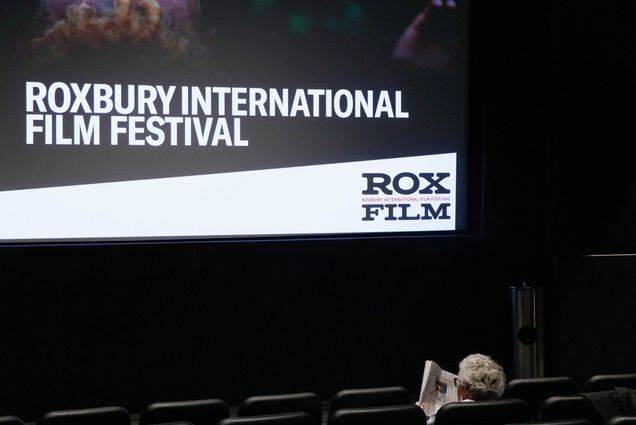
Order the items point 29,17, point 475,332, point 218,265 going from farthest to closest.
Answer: point 475,332 → point 218,265 → point 29,17

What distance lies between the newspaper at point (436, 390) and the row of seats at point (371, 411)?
114 millimetres

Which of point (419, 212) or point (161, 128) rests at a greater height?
point (161, 128)

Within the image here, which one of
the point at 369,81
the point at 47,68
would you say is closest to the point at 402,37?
the point at 369,81

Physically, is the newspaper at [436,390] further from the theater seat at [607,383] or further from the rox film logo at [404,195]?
the rox film logo at [404,195]

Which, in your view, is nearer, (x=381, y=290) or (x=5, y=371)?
(x=5, y=371)

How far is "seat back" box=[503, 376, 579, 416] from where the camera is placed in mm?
4656

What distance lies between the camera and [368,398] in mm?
4477

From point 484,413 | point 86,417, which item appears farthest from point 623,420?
point 86,417

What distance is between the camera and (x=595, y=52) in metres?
6.97

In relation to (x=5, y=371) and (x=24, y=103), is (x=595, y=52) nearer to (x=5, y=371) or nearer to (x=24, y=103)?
(x=24, y=103)

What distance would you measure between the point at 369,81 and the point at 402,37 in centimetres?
40

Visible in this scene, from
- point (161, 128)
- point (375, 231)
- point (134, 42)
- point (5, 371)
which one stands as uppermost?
point (134, 42)

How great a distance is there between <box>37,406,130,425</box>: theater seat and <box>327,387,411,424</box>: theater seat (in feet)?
3.12

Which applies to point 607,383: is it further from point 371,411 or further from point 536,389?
point 371,411
